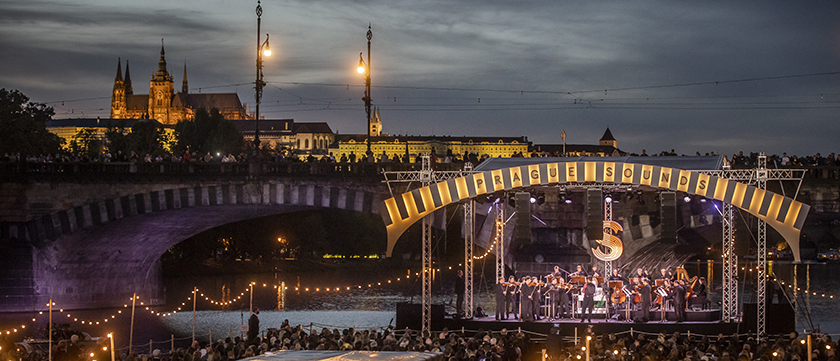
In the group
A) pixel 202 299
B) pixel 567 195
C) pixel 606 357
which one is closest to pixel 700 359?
pixel 606 357

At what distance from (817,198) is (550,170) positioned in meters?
12.1

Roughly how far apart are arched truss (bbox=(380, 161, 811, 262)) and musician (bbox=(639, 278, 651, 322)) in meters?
4.13

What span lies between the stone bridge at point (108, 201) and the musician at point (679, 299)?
12915 millimetres

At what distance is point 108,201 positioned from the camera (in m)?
38.6

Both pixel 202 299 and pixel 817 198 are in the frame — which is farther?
pixel 202 299

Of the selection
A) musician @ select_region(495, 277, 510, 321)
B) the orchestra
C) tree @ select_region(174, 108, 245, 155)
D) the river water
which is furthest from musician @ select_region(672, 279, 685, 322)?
tree @ select_region(174, 108, 245, 155)

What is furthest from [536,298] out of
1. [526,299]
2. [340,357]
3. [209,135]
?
[209,135]

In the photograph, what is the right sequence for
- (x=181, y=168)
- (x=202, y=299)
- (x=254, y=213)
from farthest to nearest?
(x=202, y=299)
(x=254, y=213)
(x=181, y=168)

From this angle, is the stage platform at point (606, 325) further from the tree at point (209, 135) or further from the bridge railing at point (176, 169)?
the tree at point (209, 135)

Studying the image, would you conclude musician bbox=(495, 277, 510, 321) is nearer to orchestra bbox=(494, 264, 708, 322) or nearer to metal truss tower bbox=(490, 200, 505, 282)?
orchestra bbox=(494, 264, 708, 322)

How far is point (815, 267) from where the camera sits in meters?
84.2

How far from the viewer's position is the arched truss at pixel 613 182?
75.0 feet

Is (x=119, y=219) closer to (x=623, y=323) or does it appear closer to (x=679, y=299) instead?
(x=623, y=323)

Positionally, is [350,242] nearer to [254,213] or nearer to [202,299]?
[202,299]
